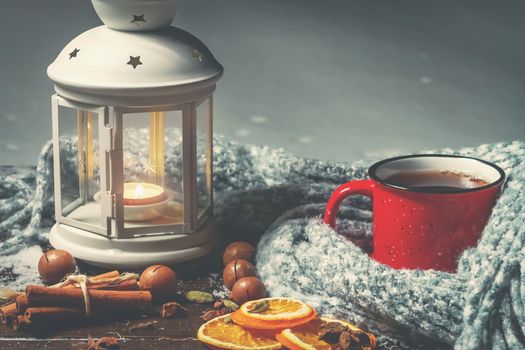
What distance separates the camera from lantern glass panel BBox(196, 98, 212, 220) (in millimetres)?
1234

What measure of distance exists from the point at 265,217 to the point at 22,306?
1.14ft

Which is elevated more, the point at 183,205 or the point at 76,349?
the point at 183,205

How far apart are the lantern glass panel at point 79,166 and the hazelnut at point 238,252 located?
5.9 inches

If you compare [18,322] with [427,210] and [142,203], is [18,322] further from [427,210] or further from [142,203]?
[427,210]

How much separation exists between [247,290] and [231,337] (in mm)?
91

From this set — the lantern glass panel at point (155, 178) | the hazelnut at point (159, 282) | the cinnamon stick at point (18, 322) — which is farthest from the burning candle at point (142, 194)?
the cinnamon stick at point (18, 322)

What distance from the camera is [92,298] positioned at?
1090mm

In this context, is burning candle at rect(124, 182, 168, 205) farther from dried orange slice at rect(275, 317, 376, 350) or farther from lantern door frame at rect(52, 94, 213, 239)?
dried orange slice at rect(275, 317, 376, 350)

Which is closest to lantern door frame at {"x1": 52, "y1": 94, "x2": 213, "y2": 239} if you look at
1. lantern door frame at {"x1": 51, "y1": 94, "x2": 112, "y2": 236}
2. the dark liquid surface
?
lantern door frame at {"x1": 51, "y1": 94, "x2": 112, "y2": 236}

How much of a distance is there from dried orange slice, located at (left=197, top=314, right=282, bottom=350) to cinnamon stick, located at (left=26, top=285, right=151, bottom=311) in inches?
3.5

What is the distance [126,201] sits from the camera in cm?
122

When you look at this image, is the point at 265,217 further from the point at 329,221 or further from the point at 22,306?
the point at 22,306

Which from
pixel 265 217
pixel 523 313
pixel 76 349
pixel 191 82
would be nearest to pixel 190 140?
pixel 191 82

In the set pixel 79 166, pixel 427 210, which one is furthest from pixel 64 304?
pixel 427 210
